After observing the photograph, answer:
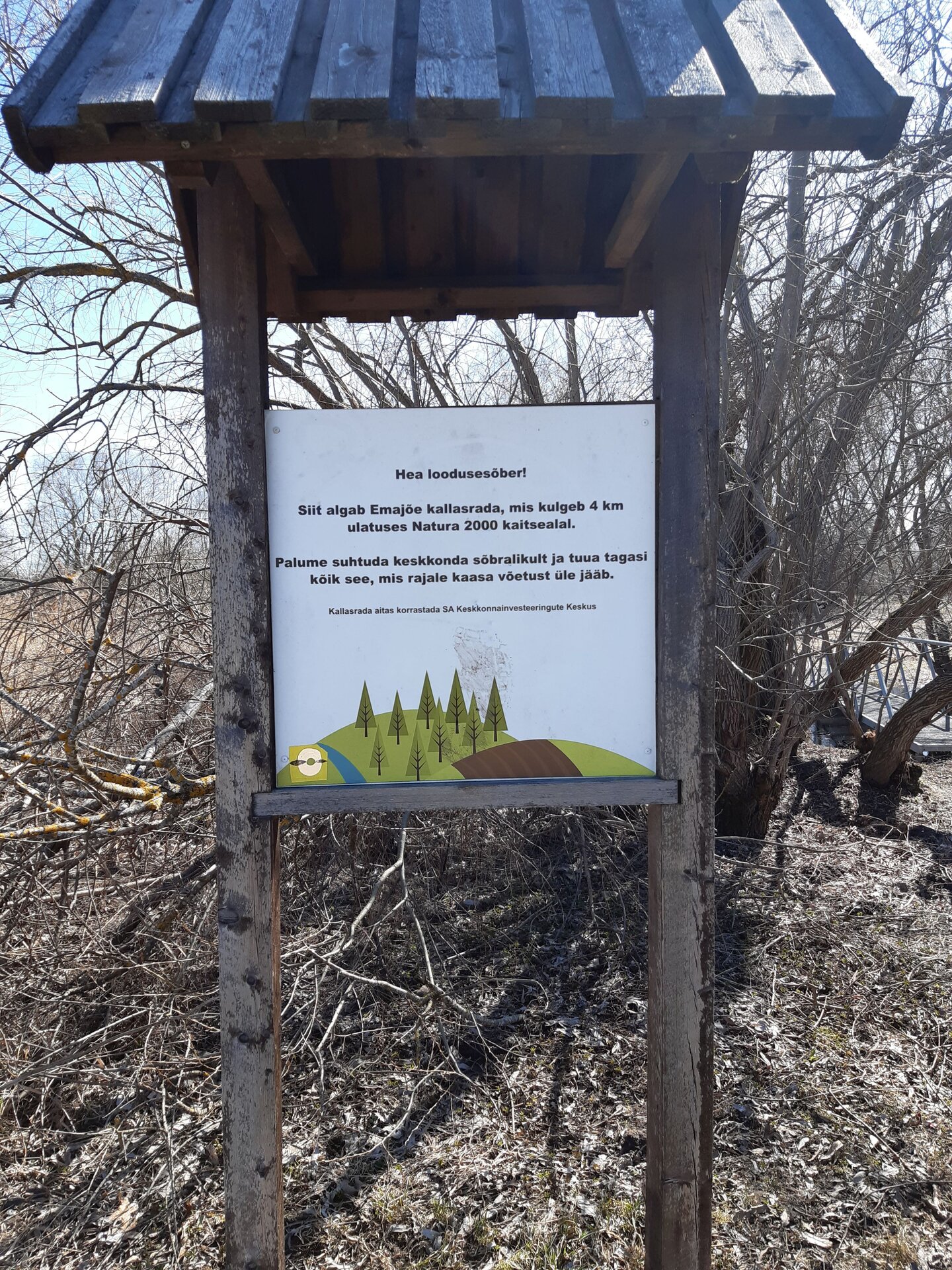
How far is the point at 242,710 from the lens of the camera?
2082mm

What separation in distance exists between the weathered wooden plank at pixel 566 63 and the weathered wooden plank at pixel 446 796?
1.56 m

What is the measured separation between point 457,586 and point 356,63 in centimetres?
119

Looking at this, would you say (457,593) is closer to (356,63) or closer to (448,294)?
(356,63)

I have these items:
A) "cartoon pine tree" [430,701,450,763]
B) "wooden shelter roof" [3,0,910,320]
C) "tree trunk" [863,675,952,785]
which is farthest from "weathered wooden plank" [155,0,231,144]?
"tree trunk" [863,675,952,785]

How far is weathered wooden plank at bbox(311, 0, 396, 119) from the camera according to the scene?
1.57 metres

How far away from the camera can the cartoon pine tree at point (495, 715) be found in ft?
7.02

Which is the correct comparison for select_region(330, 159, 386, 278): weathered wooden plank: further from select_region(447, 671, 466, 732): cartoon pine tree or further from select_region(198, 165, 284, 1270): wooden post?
select_region(447, 671, 466, 732): cartoon pine tree

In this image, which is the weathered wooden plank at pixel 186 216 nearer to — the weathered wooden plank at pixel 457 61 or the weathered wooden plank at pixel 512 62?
the weathered wooden plank at pixel 457 61

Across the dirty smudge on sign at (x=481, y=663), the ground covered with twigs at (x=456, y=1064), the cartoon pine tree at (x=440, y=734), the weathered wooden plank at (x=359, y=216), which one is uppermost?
the weathered wooden plank at (x=359, y=216)

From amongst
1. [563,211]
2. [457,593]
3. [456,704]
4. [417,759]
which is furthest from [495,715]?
[563,211]

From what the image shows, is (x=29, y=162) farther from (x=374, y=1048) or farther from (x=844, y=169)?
(x=844, y=169)

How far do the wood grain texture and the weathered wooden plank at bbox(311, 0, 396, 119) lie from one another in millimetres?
82

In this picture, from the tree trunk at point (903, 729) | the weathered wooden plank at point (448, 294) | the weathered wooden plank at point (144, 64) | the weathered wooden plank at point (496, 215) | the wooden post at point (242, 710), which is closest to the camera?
the weathered wooden plank at point (144, 64)

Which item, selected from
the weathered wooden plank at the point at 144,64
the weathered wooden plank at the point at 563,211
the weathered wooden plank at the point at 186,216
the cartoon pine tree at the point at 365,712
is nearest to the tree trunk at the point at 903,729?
the weathered wooden plank at the point at 563,211
